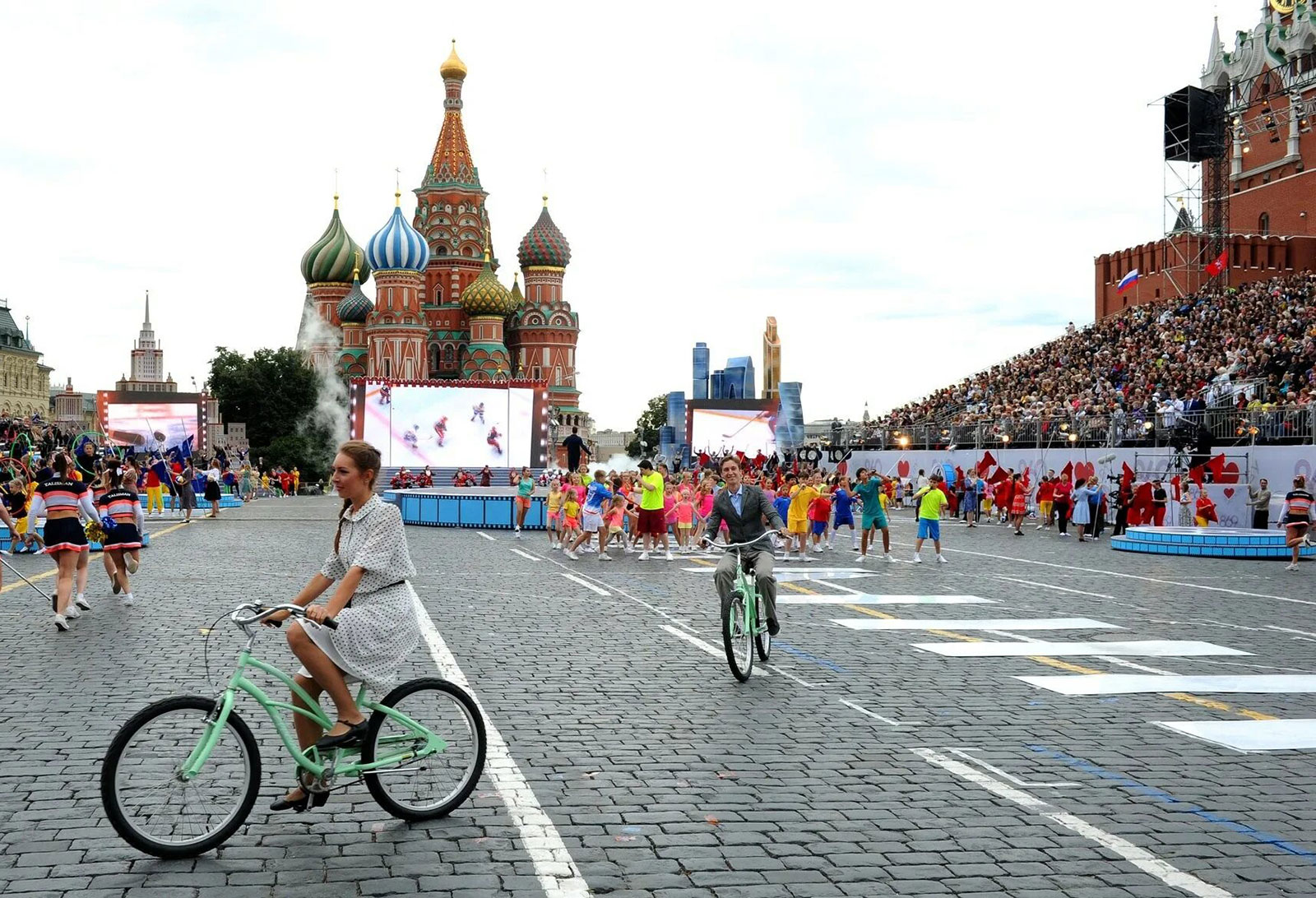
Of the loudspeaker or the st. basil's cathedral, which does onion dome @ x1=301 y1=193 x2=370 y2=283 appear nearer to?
the st. basil's cathedral

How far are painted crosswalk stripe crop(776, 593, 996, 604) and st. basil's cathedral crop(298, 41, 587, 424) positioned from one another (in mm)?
80450

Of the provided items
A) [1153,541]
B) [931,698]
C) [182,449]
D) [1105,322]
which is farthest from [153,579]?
[182,449]

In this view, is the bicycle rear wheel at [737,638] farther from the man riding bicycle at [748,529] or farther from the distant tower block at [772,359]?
the distant tower block at [772,359]

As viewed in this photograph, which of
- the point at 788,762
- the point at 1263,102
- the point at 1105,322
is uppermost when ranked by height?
the point at 1263,102

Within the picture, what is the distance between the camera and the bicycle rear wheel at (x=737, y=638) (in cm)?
945

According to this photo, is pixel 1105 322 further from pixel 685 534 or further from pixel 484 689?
pixel 484 689

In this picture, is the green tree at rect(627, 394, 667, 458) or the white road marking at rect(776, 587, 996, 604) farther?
the green tree at rect(627, 394, 667, 458)

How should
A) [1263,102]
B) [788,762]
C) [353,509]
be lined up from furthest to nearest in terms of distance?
[1263,102]
[788,762]
[353,509]

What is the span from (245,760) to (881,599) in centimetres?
1061

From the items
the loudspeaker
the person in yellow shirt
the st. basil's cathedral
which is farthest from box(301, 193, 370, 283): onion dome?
the person in yellow shirt

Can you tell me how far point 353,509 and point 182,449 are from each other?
62737 millimetres

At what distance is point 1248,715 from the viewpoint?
27.5 ft

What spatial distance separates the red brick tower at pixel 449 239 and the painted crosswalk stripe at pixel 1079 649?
91.0 meters

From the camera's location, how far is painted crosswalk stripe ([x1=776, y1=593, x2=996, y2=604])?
49.0 ft
